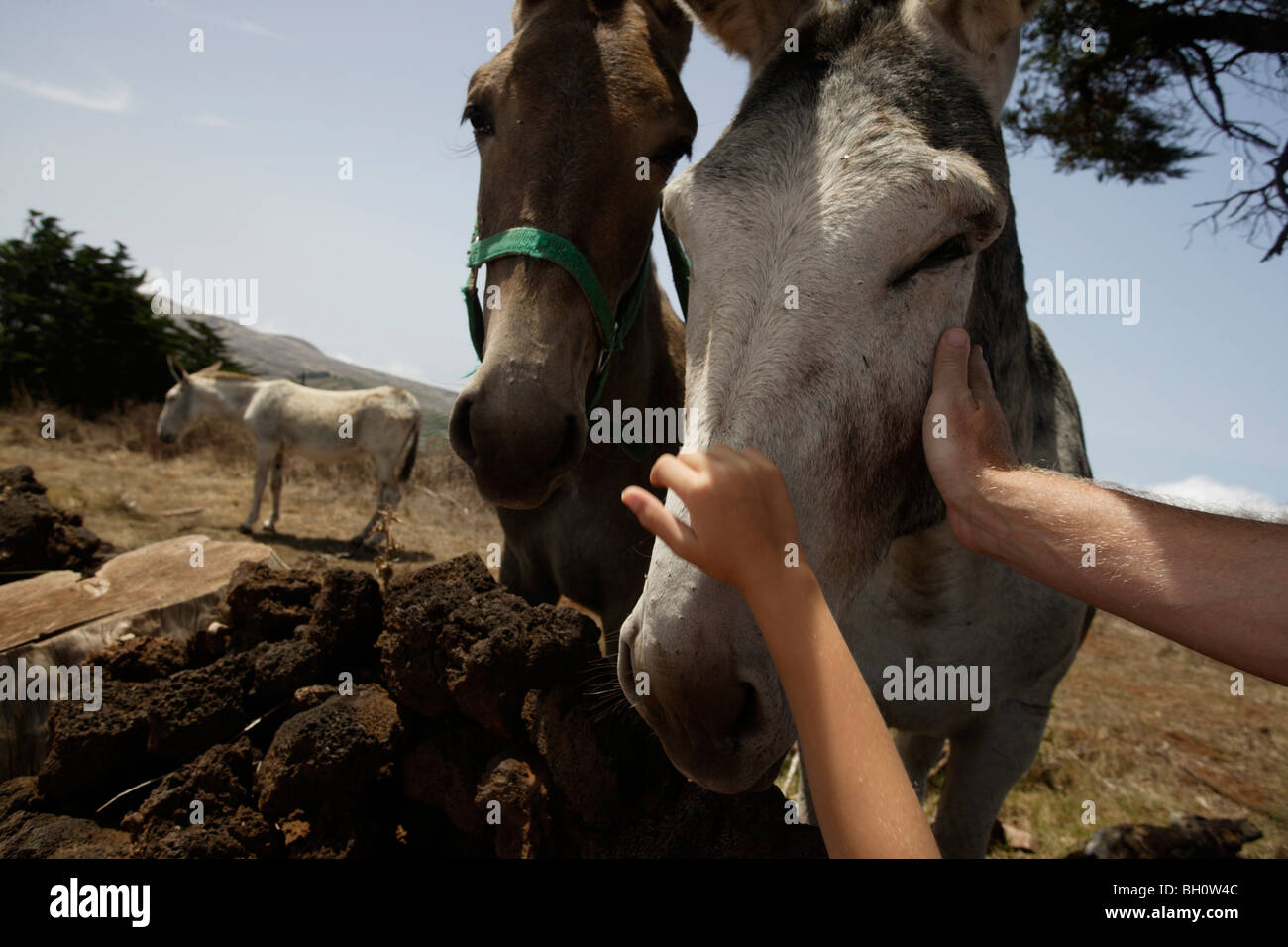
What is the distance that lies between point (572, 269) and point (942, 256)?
4.10 ft

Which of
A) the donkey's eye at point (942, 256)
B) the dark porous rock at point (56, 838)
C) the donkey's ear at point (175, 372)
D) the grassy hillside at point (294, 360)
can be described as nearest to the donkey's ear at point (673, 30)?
the donkey's eye at point (942, 256)

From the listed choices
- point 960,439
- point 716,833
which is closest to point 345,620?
point 716,833

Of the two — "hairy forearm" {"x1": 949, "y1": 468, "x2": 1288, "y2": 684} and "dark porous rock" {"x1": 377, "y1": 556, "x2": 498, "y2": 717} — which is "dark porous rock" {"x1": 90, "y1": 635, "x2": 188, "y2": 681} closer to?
"dark porous rock" {"x1": 377, "y1": 556, "x2": 498, "y2": 717}

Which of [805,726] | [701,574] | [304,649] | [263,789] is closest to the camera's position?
[805,726]

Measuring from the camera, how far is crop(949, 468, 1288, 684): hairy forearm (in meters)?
1.08

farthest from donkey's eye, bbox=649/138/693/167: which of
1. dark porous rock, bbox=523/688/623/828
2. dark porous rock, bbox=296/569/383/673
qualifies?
dark porous rock, bbox=523/688/623/828

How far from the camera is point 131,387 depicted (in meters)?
19.5

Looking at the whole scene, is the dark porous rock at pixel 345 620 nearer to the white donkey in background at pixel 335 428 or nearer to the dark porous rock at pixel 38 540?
the dark porous rock at pixel 38 540

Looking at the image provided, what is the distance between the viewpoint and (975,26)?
71.7 inches

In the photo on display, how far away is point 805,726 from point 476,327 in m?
2.30

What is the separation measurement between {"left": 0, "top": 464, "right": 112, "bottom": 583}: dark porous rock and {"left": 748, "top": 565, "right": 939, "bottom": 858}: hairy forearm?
3.70 meters
